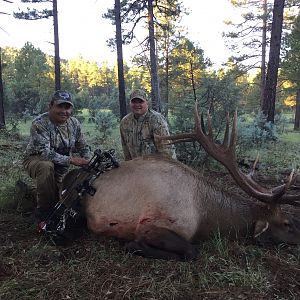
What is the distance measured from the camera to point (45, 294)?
9.44ft

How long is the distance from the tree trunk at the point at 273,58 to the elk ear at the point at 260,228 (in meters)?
10.9

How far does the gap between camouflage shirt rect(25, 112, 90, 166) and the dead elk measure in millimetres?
684

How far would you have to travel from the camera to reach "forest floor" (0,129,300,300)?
2.92 meters

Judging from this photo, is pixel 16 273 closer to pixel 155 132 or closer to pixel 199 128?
pixel 199 128

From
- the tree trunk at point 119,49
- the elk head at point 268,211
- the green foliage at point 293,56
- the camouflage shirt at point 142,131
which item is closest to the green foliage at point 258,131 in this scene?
the tree trunk at point 119,49

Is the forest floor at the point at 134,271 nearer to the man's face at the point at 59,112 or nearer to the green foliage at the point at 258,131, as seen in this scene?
the man's face at the point at 59,112

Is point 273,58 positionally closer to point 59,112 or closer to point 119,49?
point 119,49

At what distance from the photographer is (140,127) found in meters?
5.55

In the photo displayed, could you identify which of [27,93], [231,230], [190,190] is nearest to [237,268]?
[231,230]

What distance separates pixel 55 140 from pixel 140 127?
141 centimetres

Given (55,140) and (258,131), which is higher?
(55,140)

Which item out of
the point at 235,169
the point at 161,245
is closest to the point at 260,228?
the point at 235,169

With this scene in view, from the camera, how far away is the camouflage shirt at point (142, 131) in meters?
5.46

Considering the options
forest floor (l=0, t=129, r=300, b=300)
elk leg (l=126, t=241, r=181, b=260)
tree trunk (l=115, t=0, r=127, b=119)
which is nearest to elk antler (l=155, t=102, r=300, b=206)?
forest floor (l=0, t=129, r=300, b=300)
